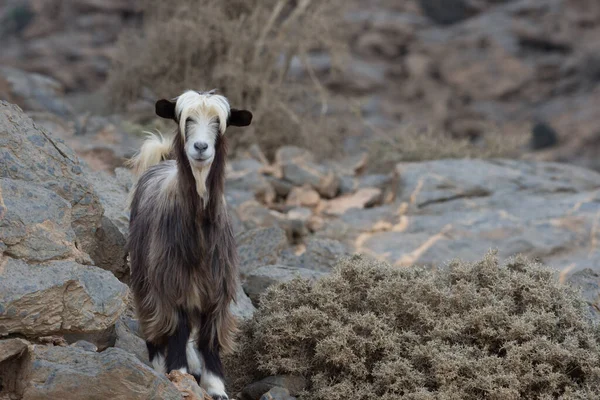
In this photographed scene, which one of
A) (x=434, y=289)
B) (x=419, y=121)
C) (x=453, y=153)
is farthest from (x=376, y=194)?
(x=419, y=121)

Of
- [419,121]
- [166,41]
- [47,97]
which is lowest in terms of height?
[419,121]

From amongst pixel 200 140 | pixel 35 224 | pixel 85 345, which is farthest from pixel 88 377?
pixel 200 140

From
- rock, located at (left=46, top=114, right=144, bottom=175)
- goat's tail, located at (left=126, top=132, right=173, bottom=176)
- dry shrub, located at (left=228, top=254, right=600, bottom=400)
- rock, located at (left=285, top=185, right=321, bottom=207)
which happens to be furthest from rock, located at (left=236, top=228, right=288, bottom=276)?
rock, located at (left=285, top=185, right=321, bottom=207)

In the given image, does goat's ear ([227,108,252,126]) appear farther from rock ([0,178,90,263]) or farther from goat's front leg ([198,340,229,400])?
goat's front leg ([198,340,229,400])

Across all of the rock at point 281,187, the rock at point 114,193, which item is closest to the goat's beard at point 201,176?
the rock at point 114,193

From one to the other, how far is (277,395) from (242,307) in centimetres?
136

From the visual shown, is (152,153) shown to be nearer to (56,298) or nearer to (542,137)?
(56,298)

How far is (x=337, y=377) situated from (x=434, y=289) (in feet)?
2.87

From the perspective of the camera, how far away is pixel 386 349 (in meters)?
5.23

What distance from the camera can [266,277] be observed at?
21.3 ft

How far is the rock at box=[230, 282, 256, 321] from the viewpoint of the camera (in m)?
6.10

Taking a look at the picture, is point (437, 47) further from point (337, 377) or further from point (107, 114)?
point (337, 377)

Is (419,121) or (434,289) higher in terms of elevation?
(434,289)

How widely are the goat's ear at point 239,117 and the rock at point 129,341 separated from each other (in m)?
1.44
